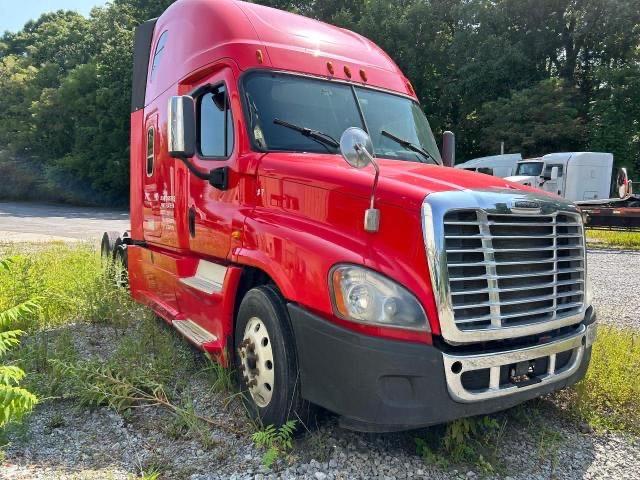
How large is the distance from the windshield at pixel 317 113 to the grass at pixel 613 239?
1462 cm

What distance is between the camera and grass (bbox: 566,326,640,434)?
3.82 meters

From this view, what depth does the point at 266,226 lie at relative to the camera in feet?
11.5

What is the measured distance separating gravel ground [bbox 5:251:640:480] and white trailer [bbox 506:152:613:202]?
62.4ft

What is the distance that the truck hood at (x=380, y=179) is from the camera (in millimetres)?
2934

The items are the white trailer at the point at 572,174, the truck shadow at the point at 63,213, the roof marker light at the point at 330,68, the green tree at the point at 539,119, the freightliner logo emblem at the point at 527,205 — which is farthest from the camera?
the green tree at the point at 539,119

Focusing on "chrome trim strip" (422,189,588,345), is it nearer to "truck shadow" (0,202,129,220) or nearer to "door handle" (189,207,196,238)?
"door handle" (189,207,196,238)

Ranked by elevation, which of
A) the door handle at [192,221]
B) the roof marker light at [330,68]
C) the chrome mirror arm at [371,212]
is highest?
the roof marker light at [330,68]

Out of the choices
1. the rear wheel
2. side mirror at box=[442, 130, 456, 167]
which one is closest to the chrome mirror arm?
side mirror at box=[442, 130, 456, 167]

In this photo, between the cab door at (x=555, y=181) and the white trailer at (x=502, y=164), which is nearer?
the cab door at (x=555, y=181)

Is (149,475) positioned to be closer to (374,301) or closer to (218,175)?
(374,301)

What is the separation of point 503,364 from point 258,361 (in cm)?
157

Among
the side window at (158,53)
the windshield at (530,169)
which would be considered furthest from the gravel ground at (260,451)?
the windshield at (530,169)

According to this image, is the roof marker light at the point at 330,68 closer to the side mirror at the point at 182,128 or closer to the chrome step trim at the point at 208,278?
the side mirror at the point at 182,128

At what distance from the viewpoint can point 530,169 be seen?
72.6 feet
